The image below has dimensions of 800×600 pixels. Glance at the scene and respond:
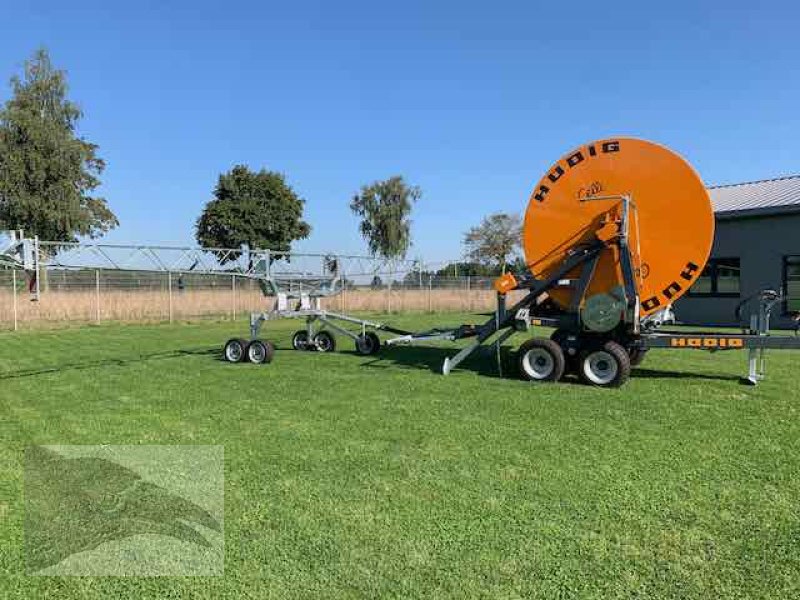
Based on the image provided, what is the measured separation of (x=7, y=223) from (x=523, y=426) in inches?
1486

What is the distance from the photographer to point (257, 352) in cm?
1202

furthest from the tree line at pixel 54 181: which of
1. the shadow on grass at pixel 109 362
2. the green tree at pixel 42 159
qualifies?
the shadow on grass at pixel 109 362

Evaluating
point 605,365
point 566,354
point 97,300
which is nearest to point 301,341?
point 566,354

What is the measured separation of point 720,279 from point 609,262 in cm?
1472

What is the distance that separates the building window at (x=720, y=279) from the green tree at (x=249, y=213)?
39607 millimetres

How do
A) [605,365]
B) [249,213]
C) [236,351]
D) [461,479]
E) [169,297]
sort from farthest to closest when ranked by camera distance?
[249,213] → [169,297] → [236,351] → [605,365] → [461,479]

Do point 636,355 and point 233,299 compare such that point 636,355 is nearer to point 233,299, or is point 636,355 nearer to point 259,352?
point 259,352

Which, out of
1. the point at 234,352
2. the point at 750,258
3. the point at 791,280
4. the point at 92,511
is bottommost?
the point at 92,511

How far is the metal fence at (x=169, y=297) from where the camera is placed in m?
22.9

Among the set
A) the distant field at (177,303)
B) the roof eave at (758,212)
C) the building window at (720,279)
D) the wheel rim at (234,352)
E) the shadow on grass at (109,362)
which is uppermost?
the roof eave at (758,212)

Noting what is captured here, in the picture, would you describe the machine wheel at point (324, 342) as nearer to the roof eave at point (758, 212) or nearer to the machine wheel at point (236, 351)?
the machine wheel at point (236, 351)

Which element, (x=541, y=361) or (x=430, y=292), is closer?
(x=541, y=361)

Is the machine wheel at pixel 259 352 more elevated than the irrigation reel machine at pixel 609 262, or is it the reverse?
the irrigation reel machine at pixel 609 262

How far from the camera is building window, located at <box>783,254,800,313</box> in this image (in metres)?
19.9
